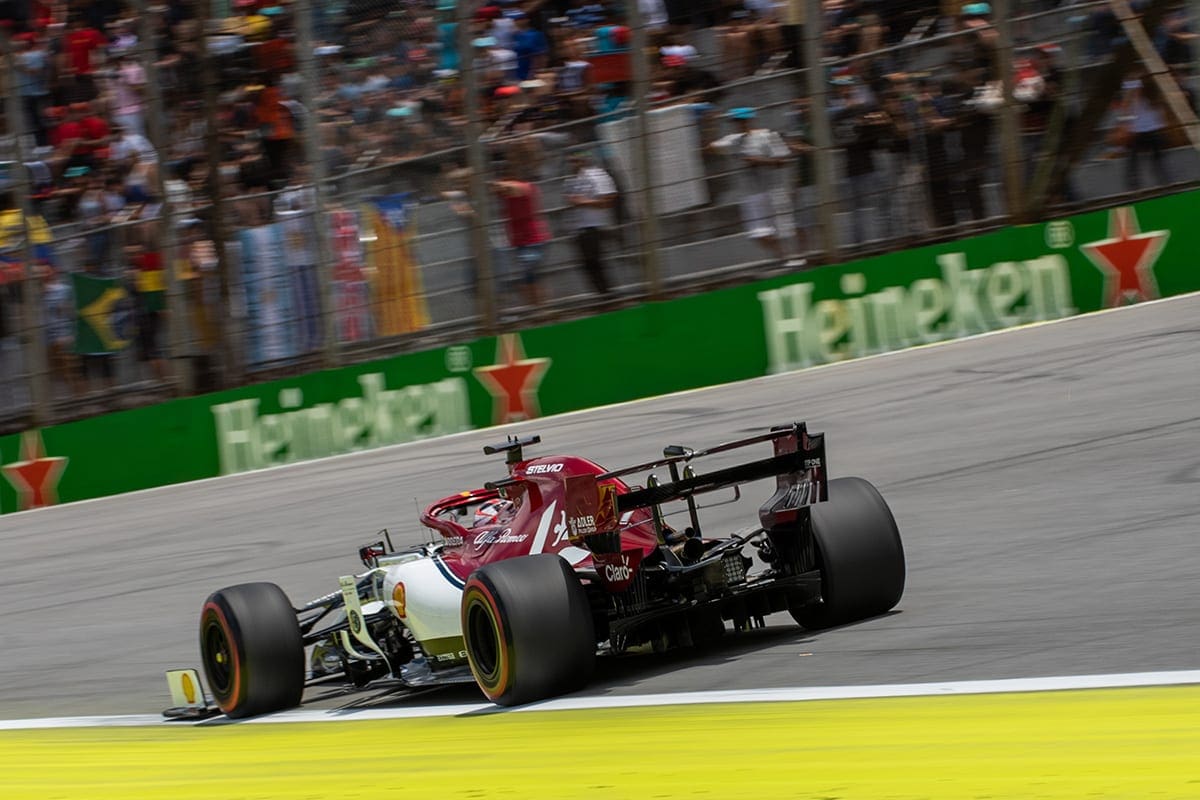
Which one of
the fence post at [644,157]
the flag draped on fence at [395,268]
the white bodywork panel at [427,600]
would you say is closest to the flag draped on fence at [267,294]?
the flag draped on fence at [395,268]

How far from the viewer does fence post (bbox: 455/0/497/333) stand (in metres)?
16.0

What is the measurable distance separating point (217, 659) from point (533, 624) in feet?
7.08

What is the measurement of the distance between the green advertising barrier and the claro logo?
946cm

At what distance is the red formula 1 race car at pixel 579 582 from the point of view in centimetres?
621

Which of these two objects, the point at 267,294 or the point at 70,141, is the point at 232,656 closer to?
the point at 267,294

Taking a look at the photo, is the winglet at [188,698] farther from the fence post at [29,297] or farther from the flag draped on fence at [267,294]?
the fence post at [29,297]

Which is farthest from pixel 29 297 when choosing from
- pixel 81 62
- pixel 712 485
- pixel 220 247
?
pixel 712 485

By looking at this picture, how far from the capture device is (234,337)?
17.2m

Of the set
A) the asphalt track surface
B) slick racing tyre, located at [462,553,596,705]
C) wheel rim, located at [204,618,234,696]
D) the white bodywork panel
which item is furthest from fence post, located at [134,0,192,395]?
slick racing tyre, located at [462,553,596,705]

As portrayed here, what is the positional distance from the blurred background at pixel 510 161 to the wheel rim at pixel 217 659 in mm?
8739

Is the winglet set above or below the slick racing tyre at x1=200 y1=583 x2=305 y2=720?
below

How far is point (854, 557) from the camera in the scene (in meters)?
6.75

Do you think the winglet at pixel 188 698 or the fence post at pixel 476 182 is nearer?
the winglet at pixel 188 698

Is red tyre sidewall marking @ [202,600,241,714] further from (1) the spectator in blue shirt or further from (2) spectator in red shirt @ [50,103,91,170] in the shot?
(2) spectator in red shirt @ [50,103,91,170]
